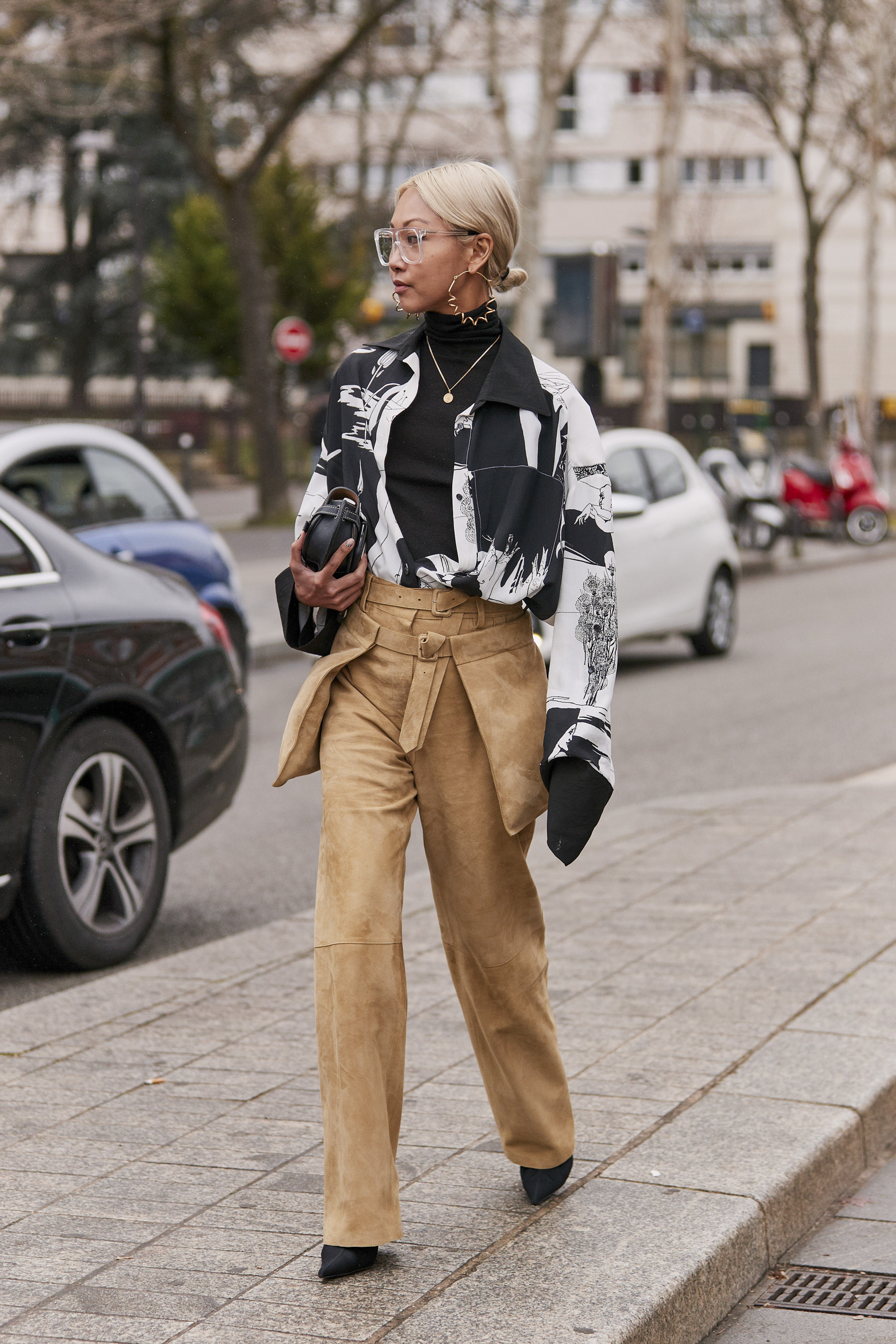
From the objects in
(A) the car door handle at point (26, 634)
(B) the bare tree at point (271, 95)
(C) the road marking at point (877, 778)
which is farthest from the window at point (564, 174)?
(A) the car door handle at point (26, 634)

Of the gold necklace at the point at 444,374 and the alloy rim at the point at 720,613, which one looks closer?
the gold necklace at the point at 444,374

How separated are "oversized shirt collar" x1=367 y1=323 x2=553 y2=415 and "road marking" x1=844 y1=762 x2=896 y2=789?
5305 millimetres

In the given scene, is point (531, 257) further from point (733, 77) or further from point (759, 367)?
point (759, 367)

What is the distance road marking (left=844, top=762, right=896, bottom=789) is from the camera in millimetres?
8516

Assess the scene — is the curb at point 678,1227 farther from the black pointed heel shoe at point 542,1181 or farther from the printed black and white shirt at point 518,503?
the printed black and white shirt at point 518,503

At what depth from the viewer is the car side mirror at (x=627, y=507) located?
1230 centimetres

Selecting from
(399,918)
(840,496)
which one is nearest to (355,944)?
(399,918)

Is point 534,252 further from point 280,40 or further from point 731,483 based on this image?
point 280,40

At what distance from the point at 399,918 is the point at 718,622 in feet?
37.1

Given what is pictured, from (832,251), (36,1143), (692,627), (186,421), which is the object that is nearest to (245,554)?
(692,627)

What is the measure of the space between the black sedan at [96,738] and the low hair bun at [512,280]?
2361mm

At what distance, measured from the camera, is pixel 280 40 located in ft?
139

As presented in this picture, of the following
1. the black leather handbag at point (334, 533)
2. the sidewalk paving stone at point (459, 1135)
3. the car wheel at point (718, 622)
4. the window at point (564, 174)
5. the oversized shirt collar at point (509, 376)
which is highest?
the window at point (564, 174)

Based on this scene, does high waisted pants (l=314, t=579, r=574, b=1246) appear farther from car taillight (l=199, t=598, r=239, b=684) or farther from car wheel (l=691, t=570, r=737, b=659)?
car wheel (l=691, t=570, r=737, b=659)
